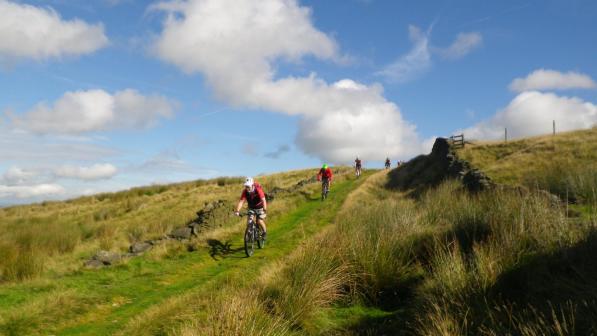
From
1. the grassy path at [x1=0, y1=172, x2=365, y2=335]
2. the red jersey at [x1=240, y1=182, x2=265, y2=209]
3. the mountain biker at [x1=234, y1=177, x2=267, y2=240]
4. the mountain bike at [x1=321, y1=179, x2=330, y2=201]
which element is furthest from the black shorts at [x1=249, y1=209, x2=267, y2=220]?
the mountain bike at [x1=321, y1=179, x2=330, y2=201]

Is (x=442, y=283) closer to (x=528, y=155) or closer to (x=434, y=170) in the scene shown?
(x=528, y=155)

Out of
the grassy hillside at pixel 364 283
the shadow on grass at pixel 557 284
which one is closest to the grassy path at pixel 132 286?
the grassy hillside at pixel 364 283

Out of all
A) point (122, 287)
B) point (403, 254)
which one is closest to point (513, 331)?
point (403, 254)

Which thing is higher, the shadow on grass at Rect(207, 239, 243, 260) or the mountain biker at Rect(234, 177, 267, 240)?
the mountain biker at Rect(234, 177, 267, 240)

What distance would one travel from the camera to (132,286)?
11.8 m

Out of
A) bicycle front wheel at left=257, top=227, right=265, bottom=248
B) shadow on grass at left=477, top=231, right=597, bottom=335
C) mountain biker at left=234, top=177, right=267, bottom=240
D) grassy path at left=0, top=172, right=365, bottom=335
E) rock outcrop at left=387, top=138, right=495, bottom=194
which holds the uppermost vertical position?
rock outcrop at left=387, top=138, right=495, bottom=194

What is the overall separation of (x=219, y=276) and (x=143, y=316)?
10.4 feet

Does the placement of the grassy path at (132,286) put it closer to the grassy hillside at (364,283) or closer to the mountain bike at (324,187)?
the grassy hillside at (364,283)

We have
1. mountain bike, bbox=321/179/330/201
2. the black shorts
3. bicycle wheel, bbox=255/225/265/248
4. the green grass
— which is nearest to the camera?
the black shorts

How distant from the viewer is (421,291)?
730 cm

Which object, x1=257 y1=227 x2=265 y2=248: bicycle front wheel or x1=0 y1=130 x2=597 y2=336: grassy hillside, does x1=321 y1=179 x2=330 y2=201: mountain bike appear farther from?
x1=257 y1=227 x2=265 y2=248: bicycle front wheel

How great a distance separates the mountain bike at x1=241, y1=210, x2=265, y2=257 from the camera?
1440 centimetres

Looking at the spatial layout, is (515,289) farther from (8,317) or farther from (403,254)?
(8,317)

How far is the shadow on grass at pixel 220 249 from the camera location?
14.9 metres
